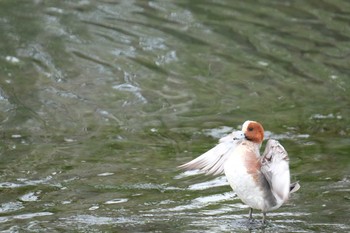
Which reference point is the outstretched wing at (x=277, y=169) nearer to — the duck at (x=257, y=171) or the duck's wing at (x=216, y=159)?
A: the duck at (x=257, y=171)

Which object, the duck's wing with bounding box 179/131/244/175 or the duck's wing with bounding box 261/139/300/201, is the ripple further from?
the duck's wing with bounding box 261/139/300/201

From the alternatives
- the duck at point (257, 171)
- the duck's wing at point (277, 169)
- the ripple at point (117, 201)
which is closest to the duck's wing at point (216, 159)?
the duck at point (257, 171)

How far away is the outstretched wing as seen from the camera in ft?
23.0

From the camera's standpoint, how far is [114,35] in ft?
48.2

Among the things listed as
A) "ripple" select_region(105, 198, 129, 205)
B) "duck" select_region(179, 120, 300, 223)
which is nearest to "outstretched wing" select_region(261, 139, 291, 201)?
"duck" select_region(179, 120, 300, 223)

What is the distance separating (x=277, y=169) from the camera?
7164mm

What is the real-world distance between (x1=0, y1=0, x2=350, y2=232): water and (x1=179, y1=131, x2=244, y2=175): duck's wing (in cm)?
43

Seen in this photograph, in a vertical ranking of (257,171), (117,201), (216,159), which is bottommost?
(117,201)

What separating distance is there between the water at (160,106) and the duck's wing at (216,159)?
43cm

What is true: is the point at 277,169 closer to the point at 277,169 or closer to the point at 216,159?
the point at 277,169

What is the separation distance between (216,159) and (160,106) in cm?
429

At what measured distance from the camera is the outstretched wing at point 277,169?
7.00m

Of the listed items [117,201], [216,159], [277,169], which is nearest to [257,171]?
[277,169]

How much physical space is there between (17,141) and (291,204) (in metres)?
3.59
